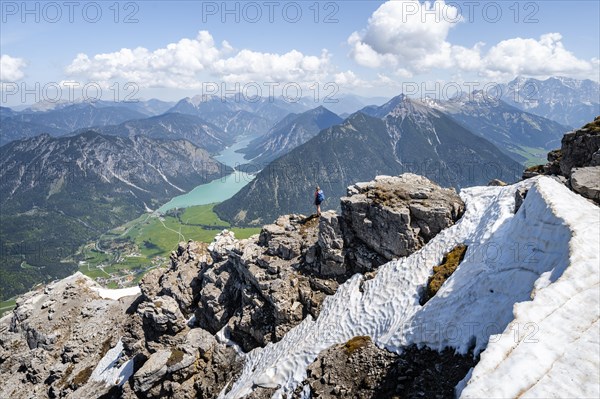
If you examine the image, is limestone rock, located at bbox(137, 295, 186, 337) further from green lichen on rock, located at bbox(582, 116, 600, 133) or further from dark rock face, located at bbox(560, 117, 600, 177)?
green lichen on rock, located at bbox(582, 116, 600, 133)

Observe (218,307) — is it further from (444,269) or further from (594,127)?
(594,127)

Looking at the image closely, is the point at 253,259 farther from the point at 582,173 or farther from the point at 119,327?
the point at 582,173

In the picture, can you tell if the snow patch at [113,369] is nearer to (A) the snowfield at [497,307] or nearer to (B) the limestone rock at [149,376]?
→ (B) the limestone rock at [149,376]

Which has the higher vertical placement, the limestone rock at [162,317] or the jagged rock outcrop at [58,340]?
the limestone rock at [162,317]

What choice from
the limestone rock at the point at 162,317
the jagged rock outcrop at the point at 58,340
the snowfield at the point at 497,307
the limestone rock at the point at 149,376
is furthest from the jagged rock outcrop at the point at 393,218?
the jagged rock outcrop at the point at 58,340

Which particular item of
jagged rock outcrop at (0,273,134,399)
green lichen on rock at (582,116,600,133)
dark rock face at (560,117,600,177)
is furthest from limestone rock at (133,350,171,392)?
green lichen on rock at (582,116,600,133)
